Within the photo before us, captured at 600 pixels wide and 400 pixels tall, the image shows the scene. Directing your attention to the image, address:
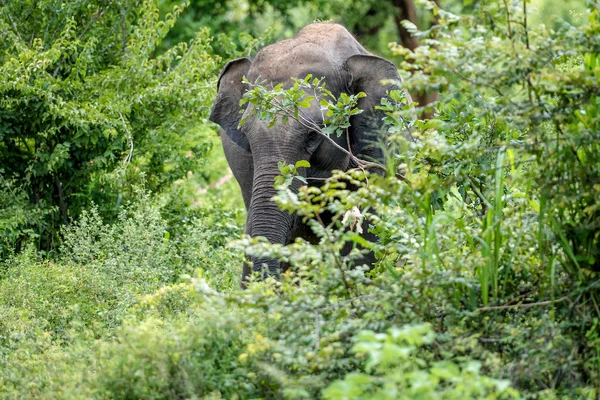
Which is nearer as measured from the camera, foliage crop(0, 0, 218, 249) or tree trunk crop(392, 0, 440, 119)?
foliage crop(0, 0, 218, 249)

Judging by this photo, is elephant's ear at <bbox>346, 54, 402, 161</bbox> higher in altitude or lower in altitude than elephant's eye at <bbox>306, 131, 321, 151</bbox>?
higher

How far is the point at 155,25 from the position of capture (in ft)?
35.1

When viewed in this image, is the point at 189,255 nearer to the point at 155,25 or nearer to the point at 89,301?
the point at 89,301

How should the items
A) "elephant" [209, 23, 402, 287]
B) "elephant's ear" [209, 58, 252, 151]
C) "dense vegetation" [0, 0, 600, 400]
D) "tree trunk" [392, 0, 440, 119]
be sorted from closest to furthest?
"dense vegetation" [0, 0, 600, 400]
"elephant" [209, 23, 402, 287]
"elephant's ear" [209, 58, 252, 151]
"tree trunk" [392, 0, 440, 119]

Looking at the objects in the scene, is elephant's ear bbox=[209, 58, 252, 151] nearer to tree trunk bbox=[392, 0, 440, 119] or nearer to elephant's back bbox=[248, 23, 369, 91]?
elephant's back bbox=[248, 23, 369, 91]

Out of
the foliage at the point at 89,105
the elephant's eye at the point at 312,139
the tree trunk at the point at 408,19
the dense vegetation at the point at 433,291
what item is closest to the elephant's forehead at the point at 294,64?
the elephant's eye at the point at 312,139

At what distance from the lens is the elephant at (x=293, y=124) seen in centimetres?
782

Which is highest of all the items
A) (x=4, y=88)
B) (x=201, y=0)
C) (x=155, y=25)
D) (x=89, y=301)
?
(x=201, y=0)

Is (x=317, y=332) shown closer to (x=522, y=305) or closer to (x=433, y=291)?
(x=433, y=291)

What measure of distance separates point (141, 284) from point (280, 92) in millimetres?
1971

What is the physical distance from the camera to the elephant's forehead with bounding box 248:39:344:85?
8250 mm

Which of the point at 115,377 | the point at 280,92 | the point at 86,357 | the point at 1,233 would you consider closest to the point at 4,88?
the point at 1,233

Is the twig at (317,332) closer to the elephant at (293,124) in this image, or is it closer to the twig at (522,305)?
the twig at (522,305)

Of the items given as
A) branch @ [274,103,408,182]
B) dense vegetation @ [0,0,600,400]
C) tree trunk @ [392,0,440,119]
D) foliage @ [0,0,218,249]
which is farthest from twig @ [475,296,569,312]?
tree trunk @ [392,0,440,119]
